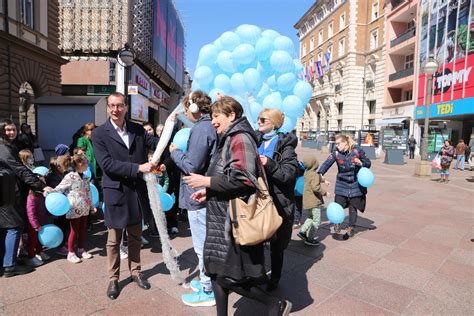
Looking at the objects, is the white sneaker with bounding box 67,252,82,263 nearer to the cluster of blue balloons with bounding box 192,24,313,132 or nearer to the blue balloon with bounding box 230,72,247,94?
the cluster of blue balloons with bounding box 192,24,313,132

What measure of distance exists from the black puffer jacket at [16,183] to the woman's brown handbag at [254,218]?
268 centimetres

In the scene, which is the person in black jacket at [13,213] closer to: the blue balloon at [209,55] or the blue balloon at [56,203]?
the blue balloon at [56,203]

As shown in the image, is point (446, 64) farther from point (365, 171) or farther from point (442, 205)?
point (365, 171)

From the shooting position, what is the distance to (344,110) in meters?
41.4

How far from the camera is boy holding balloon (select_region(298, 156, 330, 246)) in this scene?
15.8ft

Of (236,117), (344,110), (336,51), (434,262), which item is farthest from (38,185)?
(336,51)

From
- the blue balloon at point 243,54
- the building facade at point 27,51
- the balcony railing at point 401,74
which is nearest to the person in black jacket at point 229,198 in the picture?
the blue balloon at point 243,54

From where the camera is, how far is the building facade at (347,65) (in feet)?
123

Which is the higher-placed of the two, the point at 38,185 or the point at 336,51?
the point at 336,51

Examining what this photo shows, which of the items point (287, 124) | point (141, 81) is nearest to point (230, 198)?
point (287, 124)

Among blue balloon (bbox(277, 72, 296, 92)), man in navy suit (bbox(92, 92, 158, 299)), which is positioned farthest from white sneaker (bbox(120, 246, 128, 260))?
blue balloon (bbox(277, 72, 296, 92))

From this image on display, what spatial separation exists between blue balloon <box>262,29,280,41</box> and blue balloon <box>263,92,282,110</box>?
1190 millimetres

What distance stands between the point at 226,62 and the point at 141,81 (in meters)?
16.8

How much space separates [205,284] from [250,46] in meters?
4.68
